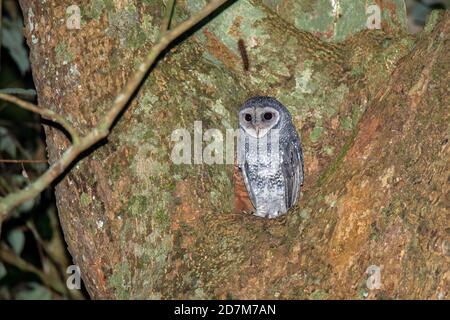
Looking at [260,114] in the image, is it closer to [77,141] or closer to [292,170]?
[292,170]

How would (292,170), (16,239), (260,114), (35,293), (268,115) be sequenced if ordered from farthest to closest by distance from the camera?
(35,293)
(16,239)
(292,170)
(268,115)
(260,114)

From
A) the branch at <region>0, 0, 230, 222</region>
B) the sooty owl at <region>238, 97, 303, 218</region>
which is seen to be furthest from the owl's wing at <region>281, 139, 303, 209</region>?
the branch at <region>0, 0, 230, 222</region>

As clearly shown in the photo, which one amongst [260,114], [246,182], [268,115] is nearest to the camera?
[260,114]

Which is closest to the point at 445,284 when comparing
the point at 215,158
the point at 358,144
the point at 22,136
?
the point at 358,144

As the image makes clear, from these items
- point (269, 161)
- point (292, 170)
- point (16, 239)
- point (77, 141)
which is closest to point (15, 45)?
point (16, 239)

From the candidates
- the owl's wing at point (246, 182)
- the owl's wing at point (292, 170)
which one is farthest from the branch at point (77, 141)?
the owl's wing at point (246, 182)

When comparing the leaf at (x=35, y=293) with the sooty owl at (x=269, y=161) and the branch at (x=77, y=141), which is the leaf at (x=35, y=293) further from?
the branch at (x=77, y=141)

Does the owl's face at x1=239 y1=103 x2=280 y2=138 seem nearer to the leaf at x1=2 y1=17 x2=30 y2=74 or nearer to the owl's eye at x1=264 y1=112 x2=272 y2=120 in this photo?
the owl's eye at x1=264 y1=112 x2=272 y2=120
